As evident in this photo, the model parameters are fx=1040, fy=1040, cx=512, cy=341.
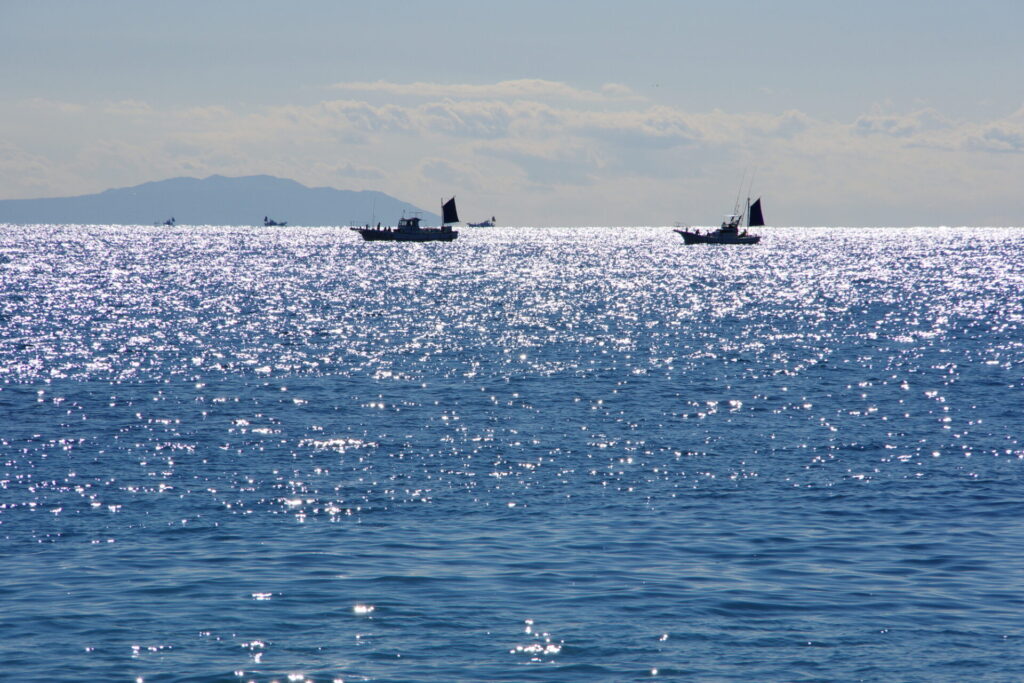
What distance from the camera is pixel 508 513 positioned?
32.1 m

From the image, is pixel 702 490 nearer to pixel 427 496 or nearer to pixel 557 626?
pixel 427 496

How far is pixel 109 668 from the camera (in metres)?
20.3

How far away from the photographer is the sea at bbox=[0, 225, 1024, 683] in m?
21.5

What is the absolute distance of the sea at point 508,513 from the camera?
70.7 ft

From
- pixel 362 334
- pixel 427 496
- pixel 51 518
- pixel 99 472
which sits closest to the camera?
pixel 51 518

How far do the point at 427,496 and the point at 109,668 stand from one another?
1492cm

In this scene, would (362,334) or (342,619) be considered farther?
(362,334)

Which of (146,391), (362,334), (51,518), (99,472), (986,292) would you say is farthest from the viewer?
(986,292)

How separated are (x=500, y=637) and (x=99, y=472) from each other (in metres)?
21.1

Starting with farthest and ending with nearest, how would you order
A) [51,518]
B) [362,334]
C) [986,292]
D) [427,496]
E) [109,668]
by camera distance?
[986,292] < [362,334] < [427,496] < [51,518] < [109,668]

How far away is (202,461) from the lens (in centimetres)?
3953

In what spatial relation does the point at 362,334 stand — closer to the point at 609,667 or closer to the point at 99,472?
the point at 99,472

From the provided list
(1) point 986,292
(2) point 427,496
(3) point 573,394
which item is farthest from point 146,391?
(1) point 986,292

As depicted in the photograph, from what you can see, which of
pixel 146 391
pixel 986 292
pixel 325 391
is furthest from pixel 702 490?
pixel 986 292
